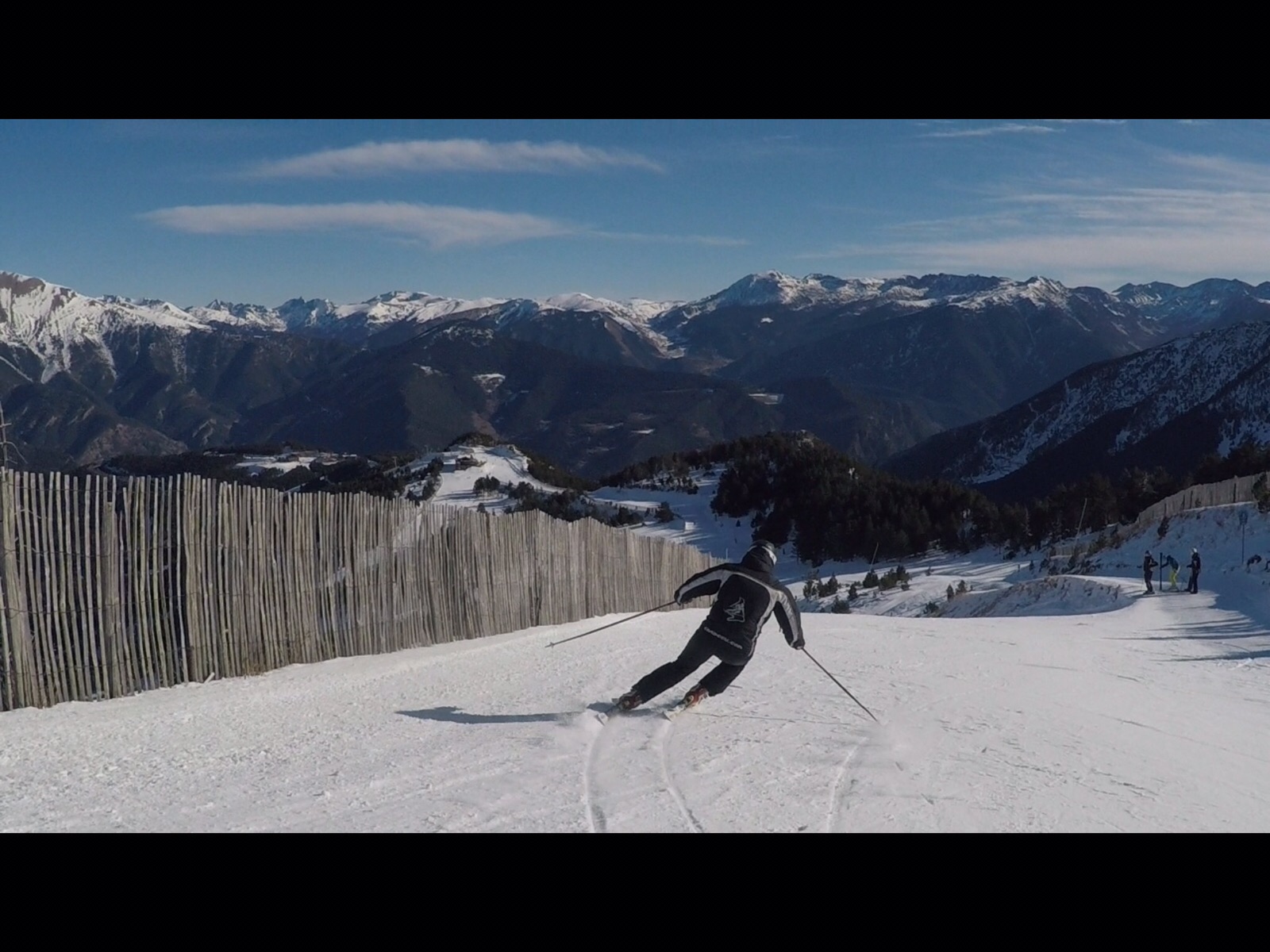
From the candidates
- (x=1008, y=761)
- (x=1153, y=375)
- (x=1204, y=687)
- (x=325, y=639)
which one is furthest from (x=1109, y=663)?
(x=1153, y=375)

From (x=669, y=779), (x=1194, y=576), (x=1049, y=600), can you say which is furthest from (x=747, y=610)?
(x=1049, y=600)

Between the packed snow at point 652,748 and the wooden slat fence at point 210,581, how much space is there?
1.09ft

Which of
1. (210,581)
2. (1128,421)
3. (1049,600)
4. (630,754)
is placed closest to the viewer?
(630,754)

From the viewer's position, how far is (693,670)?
7801 millimetres

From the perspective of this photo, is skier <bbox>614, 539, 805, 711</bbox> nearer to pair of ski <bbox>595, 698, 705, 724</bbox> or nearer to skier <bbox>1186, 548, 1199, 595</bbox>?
pair of ski <bbox>595, 698, 705, 724</bbox>

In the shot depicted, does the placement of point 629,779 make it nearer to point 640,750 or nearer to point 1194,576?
point 640,750

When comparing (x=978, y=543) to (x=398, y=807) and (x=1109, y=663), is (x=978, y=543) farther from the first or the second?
(x=398, y=807)

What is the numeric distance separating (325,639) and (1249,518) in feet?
92.0

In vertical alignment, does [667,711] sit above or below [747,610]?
below

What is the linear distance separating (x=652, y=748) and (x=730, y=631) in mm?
1558

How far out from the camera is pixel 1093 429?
151 metres

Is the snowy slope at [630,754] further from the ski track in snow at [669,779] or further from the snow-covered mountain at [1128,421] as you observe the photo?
the snow-covered mountain at [1128,421]

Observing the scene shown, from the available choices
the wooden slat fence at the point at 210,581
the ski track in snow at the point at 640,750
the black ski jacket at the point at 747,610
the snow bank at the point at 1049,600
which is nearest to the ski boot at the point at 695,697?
the ski track in snow at the point at 640,750

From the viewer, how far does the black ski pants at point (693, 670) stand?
303 inches
